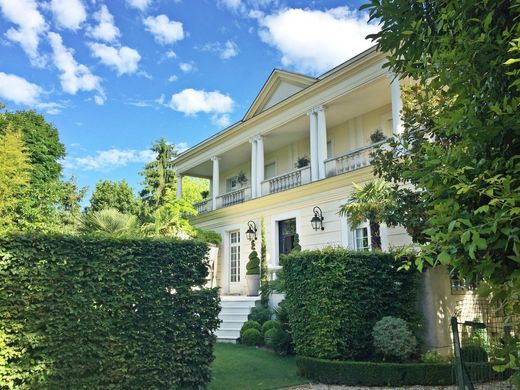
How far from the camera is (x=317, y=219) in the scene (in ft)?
43.4

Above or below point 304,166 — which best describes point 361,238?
below

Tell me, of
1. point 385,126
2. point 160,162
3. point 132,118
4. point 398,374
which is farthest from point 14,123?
point 398,374

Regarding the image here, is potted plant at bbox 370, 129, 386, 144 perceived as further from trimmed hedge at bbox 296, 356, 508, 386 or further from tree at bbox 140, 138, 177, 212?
tree at bbox 140, 138, 177, 212

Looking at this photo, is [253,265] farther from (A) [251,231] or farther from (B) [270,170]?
(B) [270,170]

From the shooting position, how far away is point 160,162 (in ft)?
90.7

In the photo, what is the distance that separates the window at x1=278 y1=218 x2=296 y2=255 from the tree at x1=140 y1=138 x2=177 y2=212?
13798 mm

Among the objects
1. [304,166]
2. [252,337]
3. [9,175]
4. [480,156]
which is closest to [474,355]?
[480,156]

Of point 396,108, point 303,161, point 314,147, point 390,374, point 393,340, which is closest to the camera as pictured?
point 390,374

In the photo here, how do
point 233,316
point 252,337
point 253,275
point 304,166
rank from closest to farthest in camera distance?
point 252,337 < point 233,316 < point 253,275 < point 304,166

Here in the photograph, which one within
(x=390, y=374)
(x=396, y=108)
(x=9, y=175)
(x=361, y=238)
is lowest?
(x=390, y=374)

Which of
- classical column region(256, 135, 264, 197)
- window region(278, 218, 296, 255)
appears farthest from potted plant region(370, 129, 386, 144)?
classical column region(256, 135, 264, 197)

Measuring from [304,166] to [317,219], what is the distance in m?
Result: 3.41

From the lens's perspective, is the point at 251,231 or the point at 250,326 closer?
the point at 250,326

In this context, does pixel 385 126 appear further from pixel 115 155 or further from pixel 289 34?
pixel 115 155
